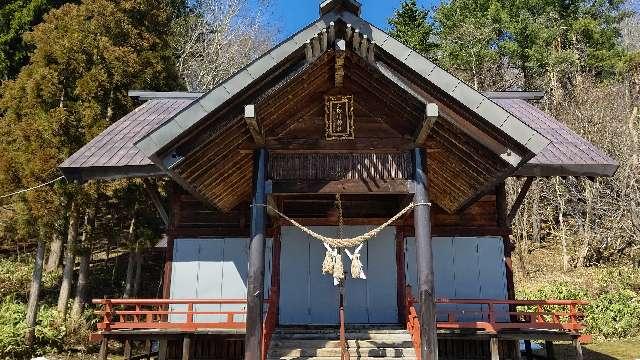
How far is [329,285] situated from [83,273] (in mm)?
10676

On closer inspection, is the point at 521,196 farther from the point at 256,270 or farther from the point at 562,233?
the point at 562,233

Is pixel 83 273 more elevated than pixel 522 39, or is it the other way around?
pixel 522 39

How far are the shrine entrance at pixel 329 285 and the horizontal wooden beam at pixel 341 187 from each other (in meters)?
4.35

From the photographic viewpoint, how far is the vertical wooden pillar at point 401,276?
11.6 m

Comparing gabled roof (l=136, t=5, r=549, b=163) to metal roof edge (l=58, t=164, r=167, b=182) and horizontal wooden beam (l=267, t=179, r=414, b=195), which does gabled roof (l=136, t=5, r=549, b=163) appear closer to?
horizontal wooden beam (l=267, t=179, r=414, b=195)

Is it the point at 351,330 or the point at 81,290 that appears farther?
the point at 81,290

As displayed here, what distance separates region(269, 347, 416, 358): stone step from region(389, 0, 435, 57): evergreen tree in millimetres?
25412

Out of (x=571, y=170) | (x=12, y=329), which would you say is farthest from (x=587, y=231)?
(x=12, y=329)

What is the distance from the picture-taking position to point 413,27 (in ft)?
106

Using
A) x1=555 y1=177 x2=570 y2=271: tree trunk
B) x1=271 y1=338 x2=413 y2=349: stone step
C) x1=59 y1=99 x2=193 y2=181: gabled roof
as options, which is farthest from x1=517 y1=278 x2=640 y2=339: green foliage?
x1=59 y1=99 x2=193 y2=181: gabled roof

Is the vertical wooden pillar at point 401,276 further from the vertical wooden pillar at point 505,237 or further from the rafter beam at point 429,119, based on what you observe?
the rafter beam at point 429,119

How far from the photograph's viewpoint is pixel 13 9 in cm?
2383

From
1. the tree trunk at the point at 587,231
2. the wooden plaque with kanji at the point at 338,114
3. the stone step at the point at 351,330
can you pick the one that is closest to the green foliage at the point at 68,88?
the stone step at the point at 351,330

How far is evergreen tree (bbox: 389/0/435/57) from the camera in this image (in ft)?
104
